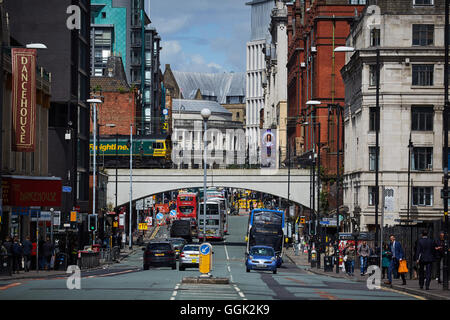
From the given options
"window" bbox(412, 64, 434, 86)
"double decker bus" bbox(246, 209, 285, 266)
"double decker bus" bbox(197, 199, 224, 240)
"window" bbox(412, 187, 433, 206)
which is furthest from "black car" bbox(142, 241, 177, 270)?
"double decker bus" bbox(197, 199, 224, 240)

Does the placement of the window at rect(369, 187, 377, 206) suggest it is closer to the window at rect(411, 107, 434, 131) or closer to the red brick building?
the window at rect(411, 107, 434, 131)

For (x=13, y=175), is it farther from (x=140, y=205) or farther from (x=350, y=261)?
(x=140, y=205)

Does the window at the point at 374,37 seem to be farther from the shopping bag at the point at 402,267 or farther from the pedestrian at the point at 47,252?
the shopping bag at the point at 402,267

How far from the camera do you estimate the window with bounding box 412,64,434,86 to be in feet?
232

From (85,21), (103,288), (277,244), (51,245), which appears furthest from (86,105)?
(103,288)

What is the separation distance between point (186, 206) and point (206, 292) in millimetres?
92233

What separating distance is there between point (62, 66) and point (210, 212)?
31050 mm

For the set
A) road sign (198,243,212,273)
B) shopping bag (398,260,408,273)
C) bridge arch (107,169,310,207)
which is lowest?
shopping bag (398,260,408,273)

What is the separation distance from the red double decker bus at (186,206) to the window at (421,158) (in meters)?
52.3

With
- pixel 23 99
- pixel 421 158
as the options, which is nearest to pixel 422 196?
pixel 421 158

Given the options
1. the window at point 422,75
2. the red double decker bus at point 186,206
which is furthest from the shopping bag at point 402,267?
the red double decker bus at point 186,206

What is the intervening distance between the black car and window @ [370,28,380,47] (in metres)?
25.8

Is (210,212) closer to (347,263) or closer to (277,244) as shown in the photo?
(277,244)

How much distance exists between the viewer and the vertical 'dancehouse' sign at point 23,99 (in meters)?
51.4
